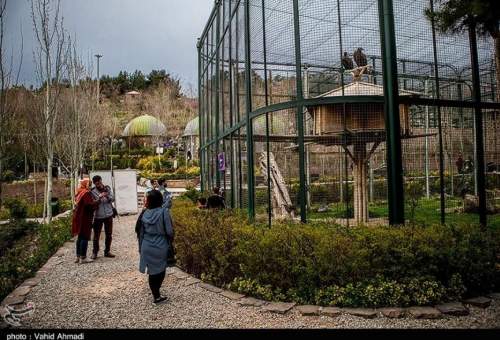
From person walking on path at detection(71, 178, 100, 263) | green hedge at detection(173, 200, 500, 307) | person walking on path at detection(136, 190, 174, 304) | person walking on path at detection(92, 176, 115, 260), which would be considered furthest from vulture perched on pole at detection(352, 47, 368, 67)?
person walking on path at detection(71, 178, 100, 263)

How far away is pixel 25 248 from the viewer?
946cm

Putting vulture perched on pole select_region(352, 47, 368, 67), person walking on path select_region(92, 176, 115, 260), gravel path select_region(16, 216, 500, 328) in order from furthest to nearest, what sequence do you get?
person walking on path select_region(92, 176, 115, 260) → vulture perched on pole select_region(352, 47, 368, 67) → gravel path select_region(16, 216, 500, 328)

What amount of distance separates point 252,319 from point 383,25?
4882 millimetres

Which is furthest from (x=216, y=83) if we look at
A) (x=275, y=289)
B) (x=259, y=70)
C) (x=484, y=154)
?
(x=275, y=289)

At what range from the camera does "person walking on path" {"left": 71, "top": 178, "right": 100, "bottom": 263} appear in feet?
24.8

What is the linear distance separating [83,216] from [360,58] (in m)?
5.86

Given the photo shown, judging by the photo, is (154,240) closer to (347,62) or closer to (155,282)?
(155,282)

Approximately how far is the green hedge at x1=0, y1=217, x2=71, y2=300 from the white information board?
3.29 meters

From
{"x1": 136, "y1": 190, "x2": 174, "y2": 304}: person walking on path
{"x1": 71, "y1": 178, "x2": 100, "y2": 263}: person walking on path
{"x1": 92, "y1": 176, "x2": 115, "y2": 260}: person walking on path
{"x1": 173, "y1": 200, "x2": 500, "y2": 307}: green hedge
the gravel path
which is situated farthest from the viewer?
{"x1": 92, "y1": 176, "x2": 115, "y2": 260}: person walking on path

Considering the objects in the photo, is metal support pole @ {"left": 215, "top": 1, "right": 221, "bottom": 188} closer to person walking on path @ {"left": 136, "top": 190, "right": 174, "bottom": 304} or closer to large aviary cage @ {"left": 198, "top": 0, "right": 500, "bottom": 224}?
large aviary cage @ {"left": 198, "top": 0, "right": 500, "bottom": 224}

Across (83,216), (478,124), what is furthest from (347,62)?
(83,216)

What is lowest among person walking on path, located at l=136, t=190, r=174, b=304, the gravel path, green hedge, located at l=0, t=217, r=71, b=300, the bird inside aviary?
the gravel path

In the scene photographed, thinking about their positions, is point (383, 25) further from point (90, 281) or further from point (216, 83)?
point (216, 83)

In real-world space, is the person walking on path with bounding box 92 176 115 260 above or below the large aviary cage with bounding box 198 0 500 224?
below
